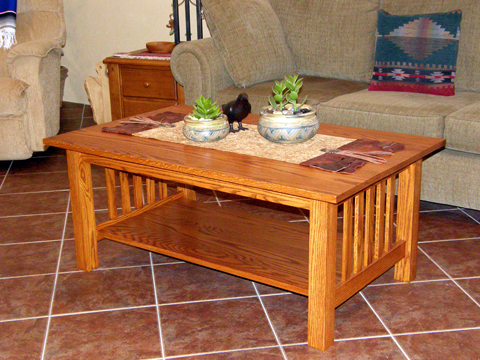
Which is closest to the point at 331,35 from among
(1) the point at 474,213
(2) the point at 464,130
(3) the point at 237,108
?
(2) the point at 464,130

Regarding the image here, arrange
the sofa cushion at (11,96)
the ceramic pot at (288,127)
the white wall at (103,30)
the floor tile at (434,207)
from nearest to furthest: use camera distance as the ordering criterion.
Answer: the ceramic pot at (288,127)
the floor tile at (434,207)
the sofa cushion at (11,96)
the white wall at (103,30)

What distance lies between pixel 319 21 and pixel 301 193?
1818 millimetres

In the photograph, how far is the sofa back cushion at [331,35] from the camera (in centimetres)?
299

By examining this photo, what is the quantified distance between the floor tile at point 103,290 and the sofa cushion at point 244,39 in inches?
48.4

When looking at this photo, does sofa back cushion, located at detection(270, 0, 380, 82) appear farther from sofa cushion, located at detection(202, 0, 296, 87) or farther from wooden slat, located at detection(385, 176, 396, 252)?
wooden slat, located at detection(385, 176, 396, 252)

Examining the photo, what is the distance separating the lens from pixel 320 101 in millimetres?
2707

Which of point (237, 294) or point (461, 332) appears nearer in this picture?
point (461, 332)

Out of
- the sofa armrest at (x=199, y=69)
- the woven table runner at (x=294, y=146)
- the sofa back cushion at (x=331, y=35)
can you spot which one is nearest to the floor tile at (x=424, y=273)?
the woven table runner at (x=294, y=146)

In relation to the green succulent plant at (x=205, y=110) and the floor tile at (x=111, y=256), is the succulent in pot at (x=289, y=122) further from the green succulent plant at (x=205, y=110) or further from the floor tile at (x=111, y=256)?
the floor tile at (x=111, y=256)

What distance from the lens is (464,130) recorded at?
2297mm

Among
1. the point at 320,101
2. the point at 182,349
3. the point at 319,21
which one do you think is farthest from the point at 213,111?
the point at 319,21

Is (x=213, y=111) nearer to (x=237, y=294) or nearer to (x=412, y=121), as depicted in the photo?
(x=237, y=294)

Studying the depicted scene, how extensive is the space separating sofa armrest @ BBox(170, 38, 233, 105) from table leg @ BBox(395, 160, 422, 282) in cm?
135

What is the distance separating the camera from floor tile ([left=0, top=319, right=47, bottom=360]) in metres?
1.63
